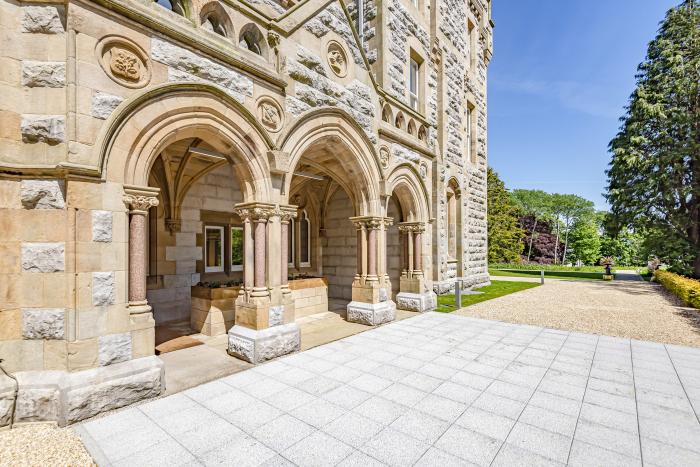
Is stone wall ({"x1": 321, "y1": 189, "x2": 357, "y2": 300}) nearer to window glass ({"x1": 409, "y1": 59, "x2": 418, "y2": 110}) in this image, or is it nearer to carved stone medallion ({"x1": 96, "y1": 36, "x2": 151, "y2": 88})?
window glass ({"x1": 409, "y1": 59, "x2": 418, "y2": 110})

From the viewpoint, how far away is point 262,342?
18.3 ft

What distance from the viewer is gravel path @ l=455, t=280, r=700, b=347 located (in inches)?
305

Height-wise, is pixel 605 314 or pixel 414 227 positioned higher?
pixel 414 227

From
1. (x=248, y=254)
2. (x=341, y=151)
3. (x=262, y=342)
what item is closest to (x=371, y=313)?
(x=262, y=342)

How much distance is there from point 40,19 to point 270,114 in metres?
3.15

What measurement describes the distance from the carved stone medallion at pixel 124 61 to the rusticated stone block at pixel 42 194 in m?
1.60

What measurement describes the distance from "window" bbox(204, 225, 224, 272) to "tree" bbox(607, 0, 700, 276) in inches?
865

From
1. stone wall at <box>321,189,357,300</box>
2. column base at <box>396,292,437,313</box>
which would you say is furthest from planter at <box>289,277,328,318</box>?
stone wall at <box>321,189,357,300</box>

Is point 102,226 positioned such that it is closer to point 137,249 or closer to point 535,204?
point 137,249

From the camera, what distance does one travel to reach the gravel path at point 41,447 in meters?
3.00

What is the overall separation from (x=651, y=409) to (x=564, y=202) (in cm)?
5696

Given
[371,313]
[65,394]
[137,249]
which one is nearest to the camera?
[65,394]

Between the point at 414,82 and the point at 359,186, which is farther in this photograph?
the point at 414,82

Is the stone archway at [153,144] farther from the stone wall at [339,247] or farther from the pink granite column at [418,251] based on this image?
the stone wall at [339,247]
